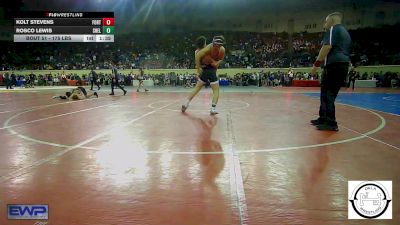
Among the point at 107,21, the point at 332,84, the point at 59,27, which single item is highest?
the point at 107,21

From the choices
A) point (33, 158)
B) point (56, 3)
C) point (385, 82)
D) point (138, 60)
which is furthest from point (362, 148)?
point (138, 60)

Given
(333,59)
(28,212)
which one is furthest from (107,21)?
(28,212)

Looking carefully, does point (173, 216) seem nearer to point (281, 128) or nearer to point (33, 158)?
point (33, 158)

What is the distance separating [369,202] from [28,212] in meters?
2.65

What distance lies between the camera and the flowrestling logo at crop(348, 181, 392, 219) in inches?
108

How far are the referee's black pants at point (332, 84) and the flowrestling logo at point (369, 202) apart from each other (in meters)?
3.93

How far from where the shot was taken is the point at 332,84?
6953 millimetres

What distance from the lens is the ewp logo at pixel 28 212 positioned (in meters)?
2.72

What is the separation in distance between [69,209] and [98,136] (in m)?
3.35

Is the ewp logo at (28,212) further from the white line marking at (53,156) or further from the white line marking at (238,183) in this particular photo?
the white line marking at (238,183)

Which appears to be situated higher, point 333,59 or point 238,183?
point 333,59

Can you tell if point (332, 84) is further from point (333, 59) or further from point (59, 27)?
point (59, 27)

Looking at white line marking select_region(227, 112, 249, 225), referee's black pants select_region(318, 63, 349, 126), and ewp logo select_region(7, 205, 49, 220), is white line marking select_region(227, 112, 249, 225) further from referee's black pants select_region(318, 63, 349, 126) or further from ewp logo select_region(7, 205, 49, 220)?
referee's black pants select_region(318, 63, 349, 126)

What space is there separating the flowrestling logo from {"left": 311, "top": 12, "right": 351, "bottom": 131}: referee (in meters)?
3.89
